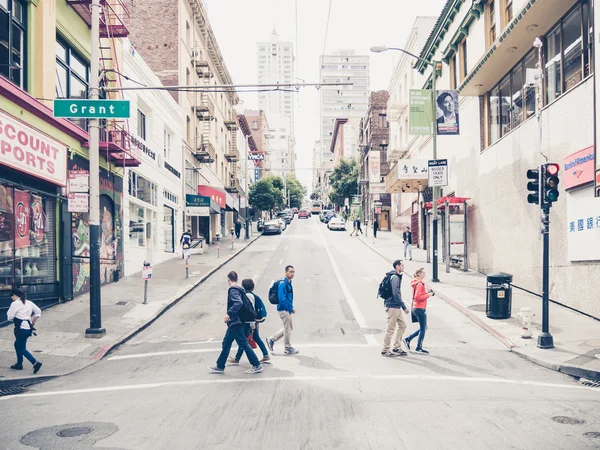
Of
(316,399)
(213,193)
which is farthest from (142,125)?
(316,399)

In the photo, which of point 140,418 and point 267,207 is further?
point 267,207

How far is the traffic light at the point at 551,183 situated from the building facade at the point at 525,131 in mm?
2747

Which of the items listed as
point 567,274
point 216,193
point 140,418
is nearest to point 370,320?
point 567,274

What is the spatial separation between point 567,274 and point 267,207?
54.0 metres

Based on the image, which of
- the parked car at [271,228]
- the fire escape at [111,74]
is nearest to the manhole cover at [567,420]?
the fire escape at [111,74]

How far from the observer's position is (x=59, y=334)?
13953 millimetres

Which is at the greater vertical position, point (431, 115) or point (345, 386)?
point (431, 115)

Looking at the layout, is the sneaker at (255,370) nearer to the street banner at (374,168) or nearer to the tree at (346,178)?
the street banner at (374,168)

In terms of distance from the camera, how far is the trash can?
14.8 metres

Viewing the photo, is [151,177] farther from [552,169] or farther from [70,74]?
[552,169]

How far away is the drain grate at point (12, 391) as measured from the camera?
965 centimetres

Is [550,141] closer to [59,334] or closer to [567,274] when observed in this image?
[567,274]

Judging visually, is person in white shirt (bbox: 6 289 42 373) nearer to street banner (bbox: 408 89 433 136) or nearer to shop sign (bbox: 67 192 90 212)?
shop sign (bbox: 67 192 90 212)

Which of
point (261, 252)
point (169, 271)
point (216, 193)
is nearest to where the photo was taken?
point (169, 271)
